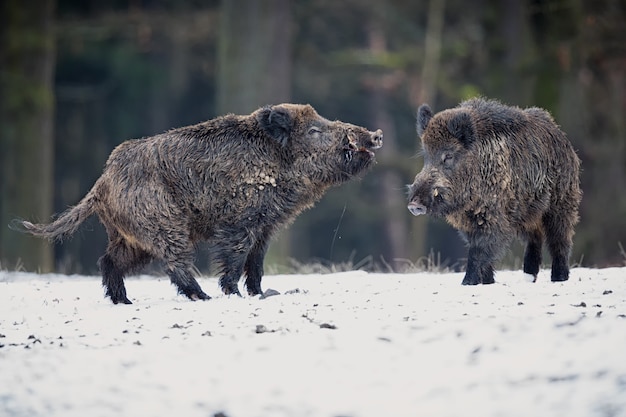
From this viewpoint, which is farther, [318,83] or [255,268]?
[318,83]

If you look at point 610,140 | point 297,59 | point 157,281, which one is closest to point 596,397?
point 157,281

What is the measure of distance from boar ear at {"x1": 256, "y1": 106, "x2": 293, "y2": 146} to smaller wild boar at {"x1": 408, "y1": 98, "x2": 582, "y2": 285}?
4.39 ft

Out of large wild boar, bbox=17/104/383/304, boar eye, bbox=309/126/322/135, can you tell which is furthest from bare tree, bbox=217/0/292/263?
large wild boar, bbox=17/104/383/304

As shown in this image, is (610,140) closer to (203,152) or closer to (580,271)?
(580,271)

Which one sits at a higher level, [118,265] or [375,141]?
[375,141]

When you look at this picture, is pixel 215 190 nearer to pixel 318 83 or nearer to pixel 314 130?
pixel 314 130

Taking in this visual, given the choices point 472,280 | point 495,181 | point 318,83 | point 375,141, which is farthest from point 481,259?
point 318,83

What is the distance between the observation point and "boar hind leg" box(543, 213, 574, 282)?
1045 centimetres

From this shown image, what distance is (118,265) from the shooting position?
32.9 ft

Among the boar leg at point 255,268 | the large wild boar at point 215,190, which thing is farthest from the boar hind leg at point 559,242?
the boar leg at point 255,268

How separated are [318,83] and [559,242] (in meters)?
21.3

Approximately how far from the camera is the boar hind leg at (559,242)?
34.3 feet

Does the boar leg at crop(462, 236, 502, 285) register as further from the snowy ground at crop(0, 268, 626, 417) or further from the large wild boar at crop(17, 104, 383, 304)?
the large wild boar at crop(17, 104, 383, 304)

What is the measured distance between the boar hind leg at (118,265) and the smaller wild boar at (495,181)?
2.67 m
